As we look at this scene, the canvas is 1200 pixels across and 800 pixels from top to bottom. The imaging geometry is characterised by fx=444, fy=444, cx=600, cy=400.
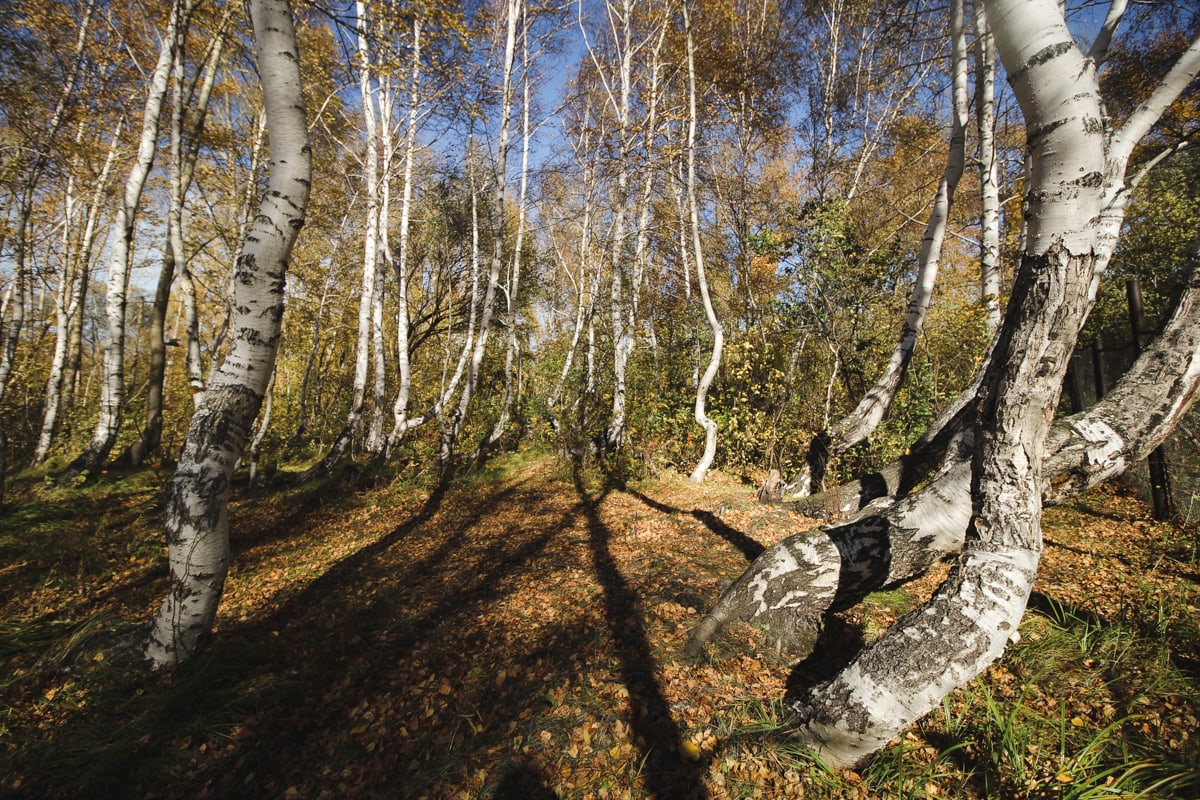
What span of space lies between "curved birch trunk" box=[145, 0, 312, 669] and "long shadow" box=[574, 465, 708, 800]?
268cm

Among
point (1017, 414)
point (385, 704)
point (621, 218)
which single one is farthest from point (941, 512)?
point (621, 218)

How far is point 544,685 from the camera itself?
286cm

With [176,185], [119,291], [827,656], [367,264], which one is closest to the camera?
[827,656]

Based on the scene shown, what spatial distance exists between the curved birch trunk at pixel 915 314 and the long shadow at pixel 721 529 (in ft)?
5.08

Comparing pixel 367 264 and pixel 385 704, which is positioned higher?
pixel 367 264

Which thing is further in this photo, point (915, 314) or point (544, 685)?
point (915, 314)

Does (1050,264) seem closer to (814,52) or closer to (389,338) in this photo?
(814,52)

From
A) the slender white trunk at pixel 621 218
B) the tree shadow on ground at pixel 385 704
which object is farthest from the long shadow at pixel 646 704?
the slender white trunk at pixel 621 218

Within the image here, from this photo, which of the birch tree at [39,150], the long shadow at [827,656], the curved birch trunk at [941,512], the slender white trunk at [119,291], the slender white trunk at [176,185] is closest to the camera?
the curved birch trunk at [941,512]

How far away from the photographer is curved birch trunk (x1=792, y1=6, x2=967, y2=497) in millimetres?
5609

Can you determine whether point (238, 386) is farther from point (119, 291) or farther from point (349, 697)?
point (119, 291)

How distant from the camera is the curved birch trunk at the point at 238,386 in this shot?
2.80 m

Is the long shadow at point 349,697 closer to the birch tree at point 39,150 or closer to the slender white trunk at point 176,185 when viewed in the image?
the slender white trunk at point 176,185

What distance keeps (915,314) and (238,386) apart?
7273 millimetres
